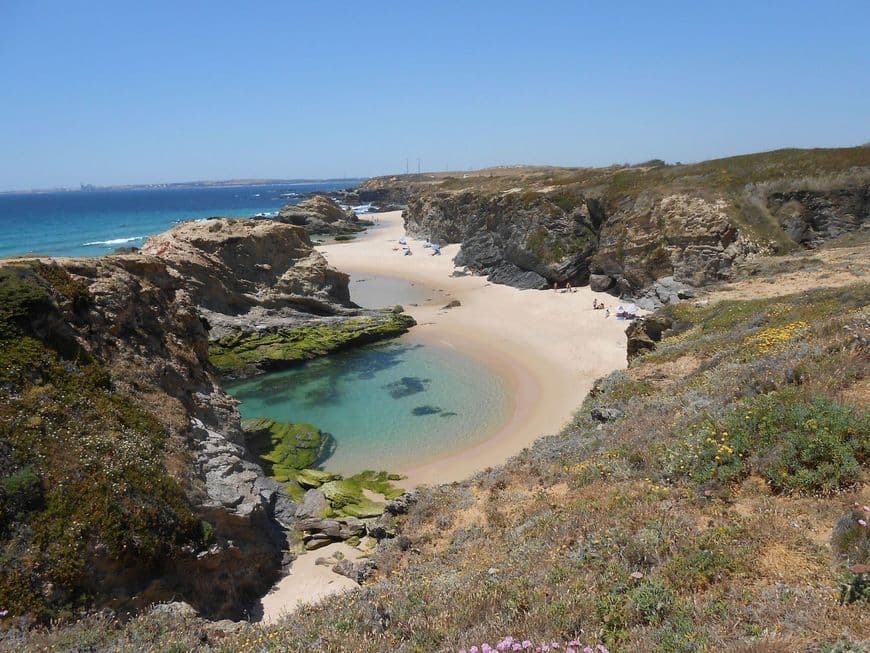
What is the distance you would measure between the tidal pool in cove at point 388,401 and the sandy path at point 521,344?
0.85m

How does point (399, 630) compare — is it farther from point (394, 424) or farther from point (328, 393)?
point (328, 393)

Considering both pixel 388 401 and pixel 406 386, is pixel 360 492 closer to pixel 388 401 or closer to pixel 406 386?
pixel 388 401

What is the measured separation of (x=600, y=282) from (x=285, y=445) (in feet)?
88.0

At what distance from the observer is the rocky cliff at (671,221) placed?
3328 cm

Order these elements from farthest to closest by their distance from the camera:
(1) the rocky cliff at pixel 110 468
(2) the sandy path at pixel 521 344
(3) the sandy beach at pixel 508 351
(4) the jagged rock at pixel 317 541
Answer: (2) the sandy path at pixel 521 344, (4) the jagged rock at pixel 317 541, (3) the sandy beach at pixel 508 351, (1) the rocky cliff at pixel 110 468

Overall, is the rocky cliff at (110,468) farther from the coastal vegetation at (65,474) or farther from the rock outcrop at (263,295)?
the rock outcrop at (263,295)

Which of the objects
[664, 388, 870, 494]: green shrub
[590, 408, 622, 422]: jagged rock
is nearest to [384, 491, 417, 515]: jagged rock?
[590, 408, 622, 422]: jagged rock

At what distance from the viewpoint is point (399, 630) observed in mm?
6020

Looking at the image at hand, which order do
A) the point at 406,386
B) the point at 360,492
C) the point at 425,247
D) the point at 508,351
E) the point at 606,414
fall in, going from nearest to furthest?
the point at 606,414
the point at 360,492
the point at 406,386
the point at 508,351
the point at 425,247

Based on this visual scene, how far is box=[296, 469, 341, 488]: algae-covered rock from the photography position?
18.0m

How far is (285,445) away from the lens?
2064 centimetres

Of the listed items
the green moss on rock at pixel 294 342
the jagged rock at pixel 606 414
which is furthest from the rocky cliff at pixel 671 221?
the jagged rock at pixel 606 414

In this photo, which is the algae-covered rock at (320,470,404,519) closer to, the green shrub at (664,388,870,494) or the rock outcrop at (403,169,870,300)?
the green shrub at (664,388,870,494)

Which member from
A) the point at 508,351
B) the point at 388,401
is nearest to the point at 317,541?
the point at 388,401
